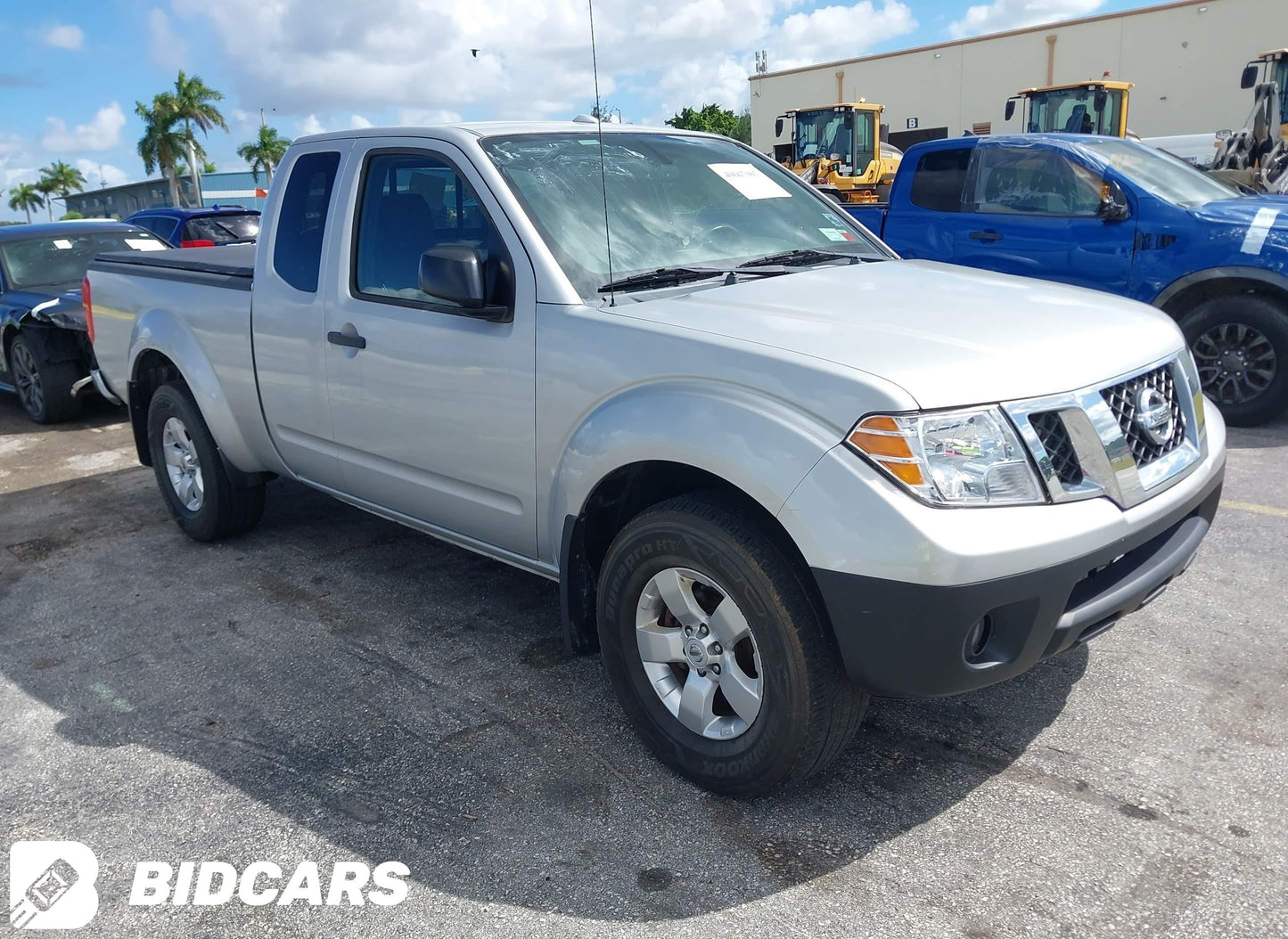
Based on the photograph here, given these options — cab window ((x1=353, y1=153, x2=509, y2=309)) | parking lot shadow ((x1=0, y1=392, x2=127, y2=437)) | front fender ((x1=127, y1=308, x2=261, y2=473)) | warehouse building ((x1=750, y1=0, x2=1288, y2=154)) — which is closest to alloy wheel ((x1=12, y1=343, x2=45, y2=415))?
parking lot shadow ((x1=0, y1=392, x2=127, y2=437))

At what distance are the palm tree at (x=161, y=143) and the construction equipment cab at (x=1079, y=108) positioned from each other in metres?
57.2

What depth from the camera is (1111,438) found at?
259cm

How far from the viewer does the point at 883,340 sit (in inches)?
105

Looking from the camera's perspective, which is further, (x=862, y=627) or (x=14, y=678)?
(x=14, y=678)

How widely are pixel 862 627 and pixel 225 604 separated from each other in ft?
10.3

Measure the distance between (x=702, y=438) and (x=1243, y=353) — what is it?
17.8 ft

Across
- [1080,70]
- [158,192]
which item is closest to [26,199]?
[158,192]

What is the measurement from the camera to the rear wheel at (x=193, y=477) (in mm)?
4988

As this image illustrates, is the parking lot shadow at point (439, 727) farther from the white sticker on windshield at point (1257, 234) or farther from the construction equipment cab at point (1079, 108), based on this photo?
the construction equipment cab at point (1079, 108)

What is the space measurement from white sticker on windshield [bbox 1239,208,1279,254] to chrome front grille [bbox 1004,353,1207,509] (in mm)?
4289

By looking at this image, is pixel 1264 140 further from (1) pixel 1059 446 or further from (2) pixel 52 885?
(2) pixel 52 885

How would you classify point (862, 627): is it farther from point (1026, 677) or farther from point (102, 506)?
point (102, 506)

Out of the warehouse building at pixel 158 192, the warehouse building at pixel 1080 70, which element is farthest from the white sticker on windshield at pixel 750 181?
the warehouse building at pixel 158 192

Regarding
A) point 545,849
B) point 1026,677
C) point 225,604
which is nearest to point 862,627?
point 545,849
